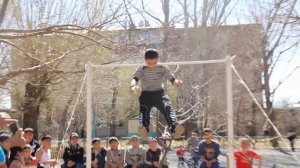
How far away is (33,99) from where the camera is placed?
15.8 m

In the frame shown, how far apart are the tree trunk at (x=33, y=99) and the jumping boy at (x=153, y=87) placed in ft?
23.6

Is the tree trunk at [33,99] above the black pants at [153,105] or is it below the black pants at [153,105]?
above

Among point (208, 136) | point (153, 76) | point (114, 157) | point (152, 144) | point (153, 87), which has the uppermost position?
point (153, 76)

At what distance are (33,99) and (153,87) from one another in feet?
33.5

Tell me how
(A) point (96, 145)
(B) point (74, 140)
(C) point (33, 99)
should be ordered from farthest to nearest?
(C) point (33, 99) < (A) point (96, 145) < (B) point (74, 140)

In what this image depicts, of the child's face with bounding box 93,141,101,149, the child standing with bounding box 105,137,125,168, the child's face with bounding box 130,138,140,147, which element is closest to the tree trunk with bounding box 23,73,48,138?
the child's face with bounding box 93,141,101,149

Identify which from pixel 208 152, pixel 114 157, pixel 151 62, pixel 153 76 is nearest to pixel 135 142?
pixel 114 157

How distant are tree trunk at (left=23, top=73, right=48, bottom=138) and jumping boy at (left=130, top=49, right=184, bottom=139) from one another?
718cm

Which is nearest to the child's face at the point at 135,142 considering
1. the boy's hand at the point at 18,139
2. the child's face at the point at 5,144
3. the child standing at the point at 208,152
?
the child standing at the point at 208,152

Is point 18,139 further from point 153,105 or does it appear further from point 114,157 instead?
point 114,157

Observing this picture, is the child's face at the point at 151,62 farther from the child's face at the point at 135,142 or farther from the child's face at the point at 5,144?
the child's face at the point at 135,142

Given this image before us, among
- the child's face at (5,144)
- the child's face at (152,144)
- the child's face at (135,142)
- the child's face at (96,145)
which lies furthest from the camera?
the child's face at (96,145)

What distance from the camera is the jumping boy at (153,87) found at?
627cm

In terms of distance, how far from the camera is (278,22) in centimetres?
948
